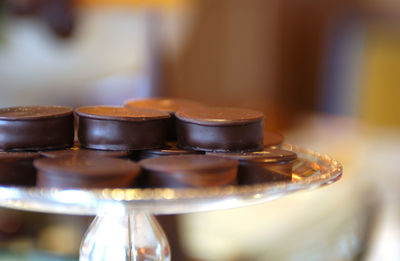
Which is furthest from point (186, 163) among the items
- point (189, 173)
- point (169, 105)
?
point (169, 105)

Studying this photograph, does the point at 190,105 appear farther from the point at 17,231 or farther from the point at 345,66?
the point at 345,66

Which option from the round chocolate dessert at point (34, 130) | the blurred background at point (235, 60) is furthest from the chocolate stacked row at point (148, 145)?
the blurred background at point (235, 60)

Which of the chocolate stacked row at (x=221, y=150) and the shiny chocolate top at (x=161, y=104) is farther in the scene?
Answer: the shiny chocolate top at (x=161, y=104)

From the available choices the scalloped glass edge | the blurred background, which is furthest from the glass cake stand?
the blurred background

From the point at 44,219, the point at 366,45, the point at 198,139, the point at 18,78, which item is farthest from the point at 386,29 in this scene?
the point at 198,139

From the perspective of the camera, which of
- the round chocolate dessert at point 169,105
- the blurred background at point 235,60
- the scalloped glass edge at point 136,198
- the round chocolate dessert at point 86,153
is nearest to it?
the scalloped glass edge at point 136,198

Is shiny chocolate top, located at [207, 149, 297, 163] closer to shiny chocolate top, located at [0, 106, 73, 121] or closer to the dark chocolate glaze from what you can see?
the dark chocolate glaze

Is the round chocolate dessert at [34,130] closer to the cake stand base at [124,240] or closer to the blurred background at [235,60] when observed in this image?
the cake stand base at [124,240]
